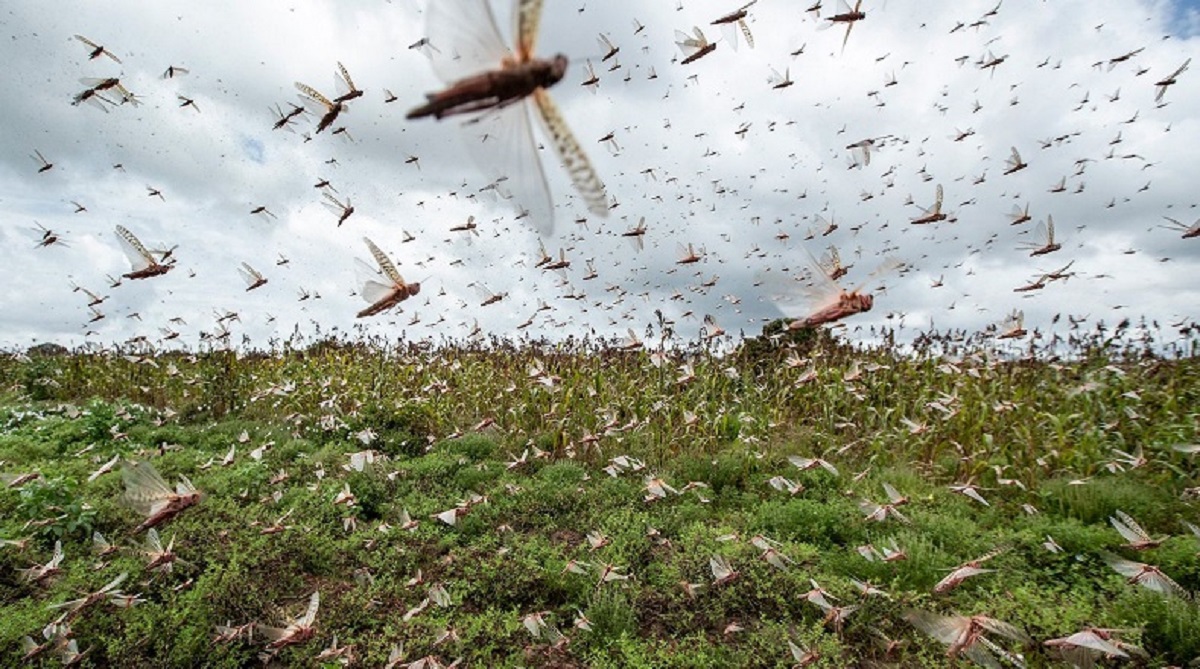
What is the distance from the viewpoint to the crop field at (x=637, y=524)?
3.71 m

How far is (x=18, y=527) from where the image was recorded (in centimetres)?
491

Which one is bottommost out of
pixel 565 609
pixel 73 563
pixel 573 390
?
pixel 573 390

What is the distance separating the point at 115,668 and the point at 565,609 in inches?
102

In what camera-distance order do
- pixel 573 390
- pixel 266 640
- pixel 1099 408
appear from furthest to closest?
1. pixel 573 390
2. pixel 1099 408
3. pixel 266 640

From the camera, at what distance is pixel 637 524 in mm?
5172

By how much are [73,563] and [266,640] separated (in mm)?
1942

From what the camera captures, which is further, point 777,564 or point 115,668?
point 777,564

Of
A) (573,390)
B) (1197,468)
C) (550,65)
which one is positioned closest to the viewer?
(550,65)

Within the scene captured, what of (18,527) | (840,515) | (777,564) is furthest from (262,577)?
(840,515)

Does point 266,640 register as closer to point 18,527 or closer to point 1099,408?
point 18,527

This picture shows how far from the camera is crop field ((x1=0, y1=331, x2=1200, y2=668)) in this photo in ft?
12.2

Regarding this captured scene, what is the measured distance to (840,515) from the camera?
5.15 metres

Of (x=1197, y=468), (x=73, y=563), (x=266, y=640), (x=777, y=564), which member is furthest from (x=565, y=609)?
(x=1197, y=468)

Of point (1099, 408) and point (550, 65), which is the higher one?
point (550, 65)
